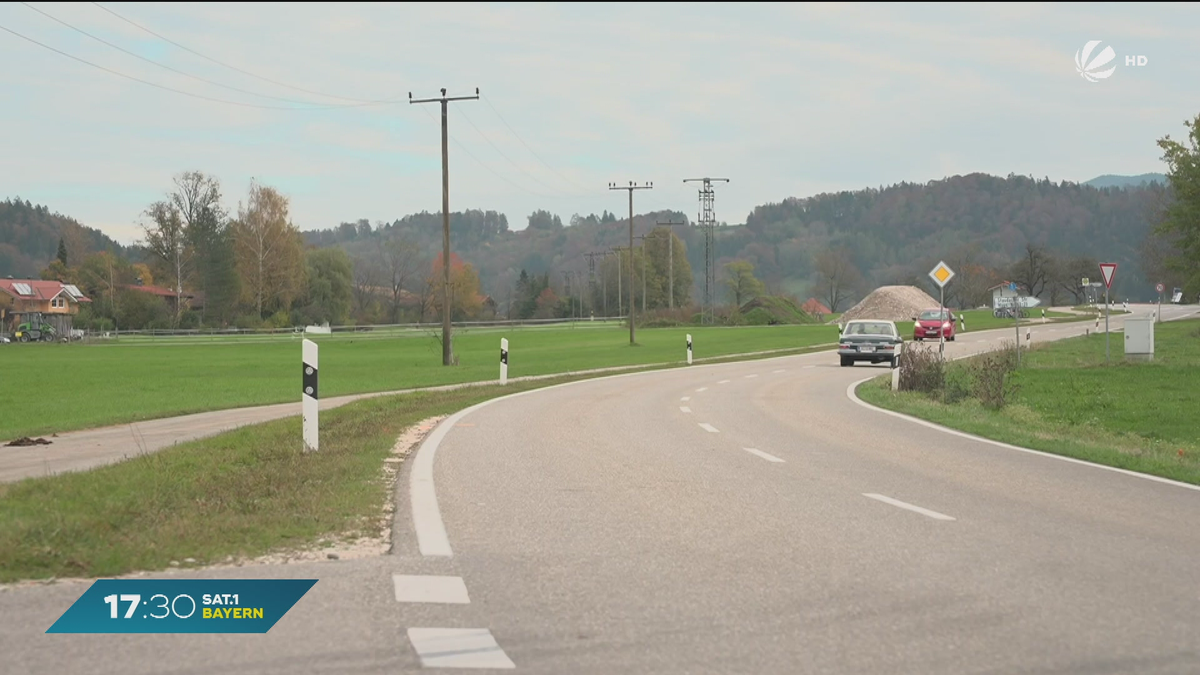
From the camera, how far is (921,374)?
95.8 feet

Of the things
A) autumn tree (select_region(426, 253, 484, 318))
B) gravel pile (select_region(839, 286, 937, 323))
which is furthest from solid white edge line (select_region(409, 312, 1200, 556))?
autumn tree (select_region(426, 253, 484, 318))

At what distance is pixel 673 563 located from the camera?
24.3ft

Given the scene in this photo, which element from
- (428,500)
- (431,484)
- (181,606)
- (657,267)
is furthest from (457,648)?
(657,267)

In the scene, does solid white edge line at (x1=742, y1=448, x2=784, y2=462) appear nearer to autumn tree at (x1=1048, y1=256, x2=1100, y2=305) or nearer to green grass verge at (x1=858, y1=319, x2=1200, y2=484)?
green grass verge at (x1=858, y1=319, x2=1200, y2=484)

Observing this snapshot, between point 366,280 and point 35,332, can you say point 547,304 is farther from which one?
point 35,332

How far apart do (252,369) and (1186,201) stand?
36422 millimetres

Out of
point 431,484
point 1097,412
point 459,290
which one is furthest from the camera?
point 459,290

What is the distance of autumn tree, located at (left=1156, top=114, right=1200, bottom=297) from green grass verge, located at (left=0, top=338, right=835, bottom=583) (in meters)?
39.5

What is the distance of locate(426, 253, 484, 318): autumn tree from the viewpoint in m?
147

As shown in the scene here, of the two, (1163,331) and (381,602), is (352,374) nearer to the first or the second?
(381,602)

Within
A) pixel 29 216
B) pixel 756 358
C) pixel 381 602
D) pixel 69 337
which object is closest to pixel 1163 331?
pixel 756 358

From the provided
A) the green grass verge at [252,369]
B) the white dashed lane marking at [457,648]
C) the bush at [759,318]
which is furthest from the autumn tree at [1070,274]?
the white dashed lane marking at [457,648]

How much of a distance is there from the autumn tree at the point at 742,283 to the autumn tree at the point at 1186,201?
110 m

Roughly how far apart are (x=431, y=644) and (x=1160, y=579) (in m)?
4.32
